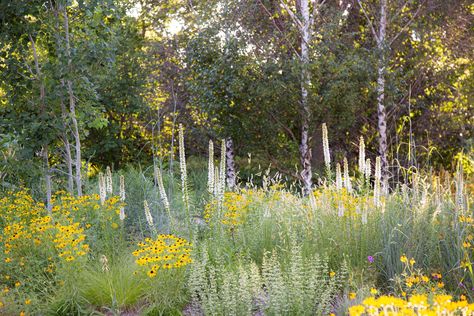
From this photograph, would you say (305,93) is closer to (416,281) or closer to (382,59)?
(382,59)

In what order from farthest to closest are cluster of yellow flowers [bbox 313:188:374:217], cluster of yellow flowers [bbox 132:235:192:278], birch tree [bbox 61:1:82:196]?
birch tree [bbox 61:1:82:196] → cluster of yellow flowers [bbox 313:188:374:217] → cluster of yellow flowers [bbox 132:235:192:278]

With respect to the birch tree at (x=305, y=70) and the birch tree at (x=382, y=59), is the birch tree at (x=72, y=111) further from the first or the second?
the birch tree at (x=382, y=59)

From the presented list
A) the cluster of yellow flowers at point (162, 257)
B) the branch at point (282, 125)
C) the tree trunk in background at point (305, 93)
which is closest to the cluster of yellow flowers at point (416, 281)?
the cluster of yellow flowers at point (162, 257)

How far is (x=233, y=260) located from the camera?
518 cm

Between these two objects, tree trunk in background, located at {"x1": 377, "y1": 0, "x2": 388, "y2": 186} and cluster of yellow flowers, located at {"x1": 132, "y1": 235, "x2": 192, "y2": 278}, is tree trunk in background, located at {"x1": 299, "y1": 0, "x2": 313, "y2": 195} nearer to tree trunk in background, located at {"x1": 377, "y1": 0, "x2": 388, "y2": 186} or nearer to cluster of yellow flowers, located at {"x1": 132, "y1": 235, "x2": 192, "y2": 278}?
tree trunk in background, located at {"x1": 377, "y1": 0, "x2": 388, "y2": 186}

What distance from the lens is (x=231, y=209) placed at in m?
5.80

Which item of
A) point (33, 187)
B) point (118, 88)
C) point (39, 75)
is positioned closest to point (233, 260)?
point (39, 75)

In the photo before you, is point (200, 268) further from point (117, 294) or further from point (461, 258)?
point (461, 258)

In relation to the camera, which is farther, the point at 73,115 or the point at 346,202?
the point at 73,115

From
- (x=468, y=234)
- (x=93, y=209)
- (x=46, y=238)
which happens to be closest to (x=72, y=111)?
(x=93, y=209)

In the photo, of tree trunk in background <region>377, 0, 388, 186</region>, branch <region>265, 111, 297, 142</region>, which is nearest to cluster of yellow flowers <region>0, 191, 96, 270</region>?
branch <region>265, 111, 297, 142</region>

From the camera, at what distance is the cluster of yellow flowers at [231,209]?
18.1 feet

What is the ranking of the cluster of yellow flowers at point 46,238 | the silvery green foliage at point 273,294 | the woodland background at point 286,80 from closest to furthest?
1. the silvery green foliage at point 273,294
2. the cluster of yellow flowers at point 46,238
3. the woodland background at point 286,80

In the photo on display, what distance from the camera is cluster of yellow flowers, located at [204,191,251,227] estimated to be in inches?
218
